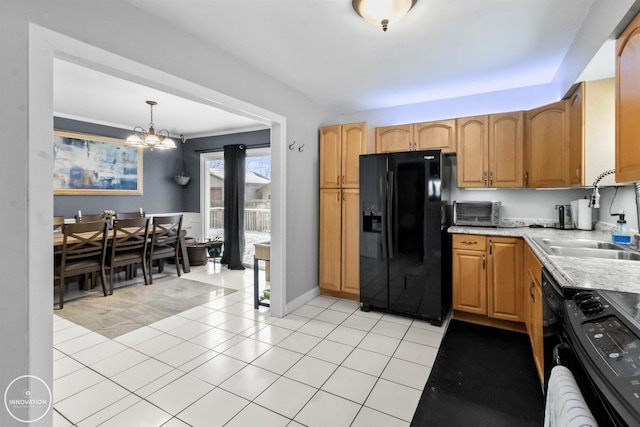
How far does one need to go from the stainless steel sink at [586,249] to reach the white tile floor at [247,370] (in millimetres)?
1203

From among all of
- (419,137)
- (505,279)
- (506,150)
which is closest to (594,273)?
(505,279)

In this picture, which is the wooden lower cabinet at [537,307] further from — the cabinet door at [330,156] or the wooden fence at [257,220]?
the wooden fence at [257,220]

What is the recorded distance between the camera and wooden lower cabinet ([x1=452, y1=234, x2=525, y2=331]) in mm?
2744

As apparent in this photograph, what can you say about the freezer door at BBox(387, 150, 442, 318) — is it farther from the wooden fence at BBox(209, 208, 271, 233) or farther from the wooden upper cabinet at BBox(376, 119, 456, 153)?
the wooden fence at BBox(209, 208, 271, 233)

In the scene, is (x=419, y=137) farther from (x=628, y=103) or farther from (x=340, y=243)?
(x=628, y=103)

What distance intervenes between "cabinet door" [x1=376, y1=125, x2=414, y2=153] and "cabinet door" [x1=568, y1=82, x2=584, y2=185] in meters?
1.43

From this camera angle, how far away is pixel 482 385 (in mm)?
2031

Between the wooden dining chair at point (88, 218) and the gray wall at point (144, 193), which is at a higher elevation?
the gray wall at point (144, 193)

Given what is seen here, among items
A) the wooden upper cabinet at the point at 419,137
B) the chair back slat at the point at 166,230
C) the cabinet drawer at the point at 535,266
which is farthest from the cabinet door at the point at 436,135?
the chair back slat at the point at 166,230

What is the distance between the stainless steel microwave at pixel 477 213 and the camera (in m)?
3.16

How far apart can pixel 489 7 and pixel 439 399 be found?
2549 millimetres

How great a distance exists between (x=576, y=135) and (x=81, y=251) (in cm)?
532
